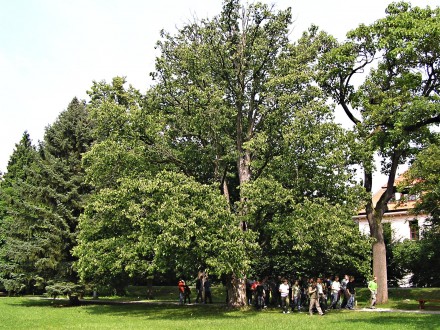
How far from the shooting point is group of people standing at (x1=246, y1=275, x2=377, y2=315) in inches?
894

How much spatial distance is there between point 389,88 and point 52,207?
71.5 feet

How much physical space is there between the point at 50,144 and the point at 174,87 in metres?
11.8

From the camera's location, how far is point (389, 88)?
86.9ft

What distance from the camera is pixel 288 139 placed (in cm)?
2306

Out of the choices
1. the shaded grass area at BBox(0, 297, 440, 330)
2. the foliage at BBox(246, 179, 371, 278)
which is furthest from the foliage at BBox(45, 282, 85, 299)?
the foliage at BBox(246, 179, 371, 278)

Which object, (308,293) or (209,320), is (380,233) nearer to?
(308,293)

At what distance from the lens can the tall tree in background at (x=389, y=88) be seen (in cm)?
2367

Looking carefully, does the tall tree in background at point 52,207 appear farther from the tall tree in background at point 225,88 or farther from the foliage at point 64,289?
the tall tree in background at point 225,88

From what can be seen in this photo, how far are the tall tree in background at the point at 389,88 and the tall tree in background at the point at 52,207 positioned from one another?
1685 centimetres

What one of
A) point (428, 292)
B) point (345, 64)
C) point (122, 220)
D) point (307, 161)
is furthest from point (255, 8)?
point (428, 292)

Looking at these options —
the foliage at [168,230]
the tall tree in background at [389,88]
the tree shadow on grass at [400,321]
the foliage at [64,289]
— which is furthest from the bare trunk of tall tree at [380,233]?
the foliage at [64,289]

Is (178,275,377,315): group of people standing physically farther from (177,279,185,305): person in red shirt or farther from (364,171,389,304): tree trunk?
(177,279,185,305): person in red shirt

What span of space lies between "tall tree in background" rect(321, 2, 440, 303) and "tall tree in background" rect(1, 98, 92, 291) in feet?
55.3

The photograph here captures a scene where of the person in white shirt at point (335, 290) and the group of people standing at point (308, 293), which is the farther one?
the person in white shirt at point (335, 290)
